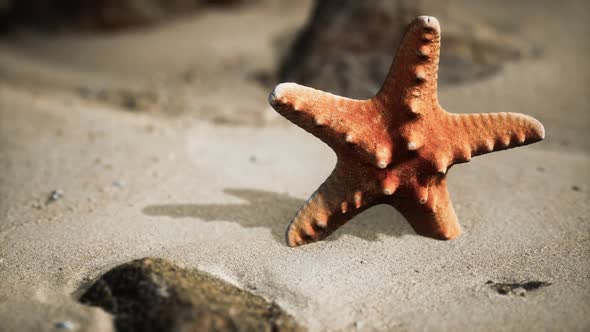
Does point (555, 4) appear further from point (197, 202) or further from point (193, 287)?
point (193, 287)

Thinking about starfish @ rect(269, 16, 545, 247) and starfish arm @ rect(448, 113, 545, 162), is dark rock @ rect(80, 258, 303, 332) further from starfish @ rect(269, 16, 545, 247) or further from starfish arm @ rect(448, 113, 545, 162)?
starfish arm @ rect(448, 113, 545, 162)

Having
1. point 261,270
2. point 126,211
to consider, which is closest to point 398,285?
point 261,270

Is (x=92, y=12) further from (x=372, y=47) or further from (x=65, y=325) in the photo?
(x=65, y=325)

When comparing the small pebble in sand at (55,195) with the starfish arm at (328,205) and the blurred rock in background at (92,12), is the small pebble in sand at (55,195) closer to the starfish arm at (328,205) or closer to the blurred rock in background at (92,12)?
the starfish arm at (328,205)

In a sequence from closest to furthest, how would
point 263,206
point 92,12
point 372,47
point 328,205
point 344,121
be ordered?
point 344,121 < point 328,205 < point 263,206 < point 372,47 < point 92,12

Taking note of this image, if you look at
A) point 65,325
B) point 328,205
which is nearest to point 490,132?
point 328,205

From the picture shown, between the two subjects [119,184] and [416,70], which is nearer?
[416,70]
